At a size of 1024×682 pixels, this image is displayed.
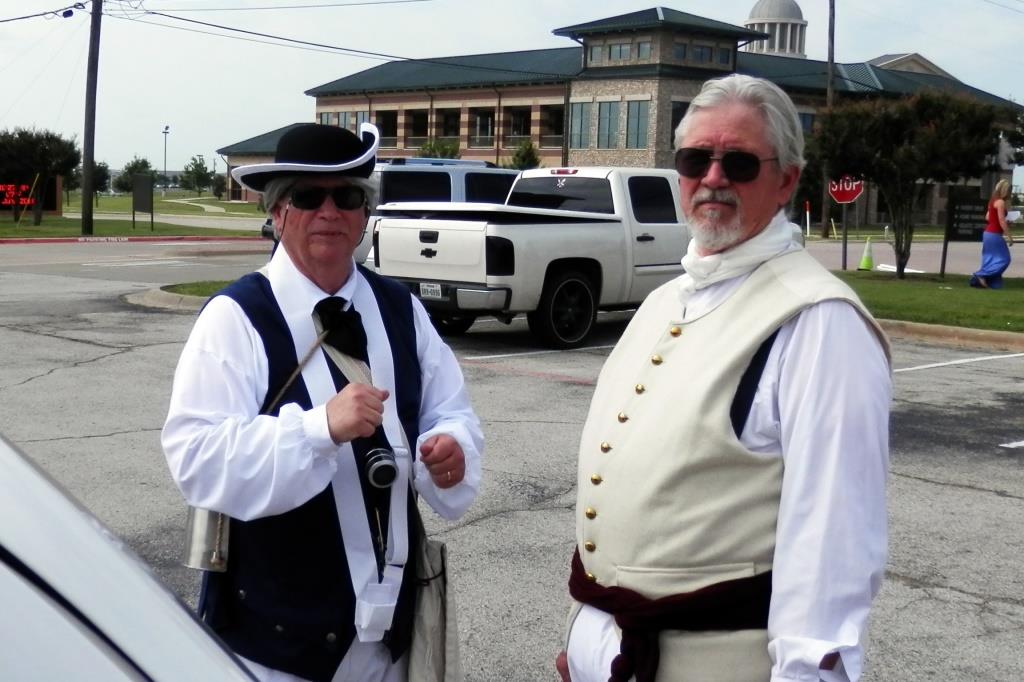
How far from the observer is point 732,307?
228 centimetres

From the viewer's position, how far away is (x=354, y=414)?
227 cm

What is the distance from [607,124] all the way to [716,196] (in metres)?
67.1

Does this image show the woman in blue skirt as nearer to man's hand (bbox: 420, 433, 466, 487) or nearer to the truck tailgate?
the truck tailgate

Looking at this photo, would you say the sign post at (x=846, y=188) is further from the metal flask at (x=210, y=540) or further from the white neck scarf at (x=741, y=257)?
the metal flask at (x=210, y=540)

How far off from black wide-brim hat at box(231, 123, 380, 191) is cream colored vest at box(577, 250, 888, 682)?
2.65 ft

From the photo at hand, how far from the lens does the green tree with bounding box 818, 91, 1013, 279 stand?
21.3 m

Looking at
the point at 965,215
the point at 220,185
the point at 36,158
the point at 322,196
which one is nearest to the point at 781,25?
the point at 220,185

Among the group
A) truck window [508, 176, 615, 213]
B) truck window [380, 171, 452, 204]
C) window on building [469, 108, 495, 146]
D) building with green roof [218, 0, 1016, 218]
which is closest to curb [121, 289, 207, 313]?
truck window [380, 171, 452, 204]

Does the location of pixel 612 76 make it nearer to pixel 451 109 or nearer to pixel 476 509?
pixel 451 109

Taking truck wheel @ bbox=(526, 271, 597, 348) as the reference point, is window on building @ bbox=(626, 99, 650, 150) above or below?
above

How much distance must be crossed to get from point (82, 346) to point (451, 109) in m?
67.5

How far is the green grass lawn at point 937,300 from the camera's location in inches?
595

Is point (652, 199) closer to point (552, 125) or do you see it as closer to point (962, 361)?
point (962, 361)

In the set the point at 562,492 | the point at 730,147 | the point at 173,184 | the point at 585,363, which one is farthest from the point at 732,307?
the point at 173,184
